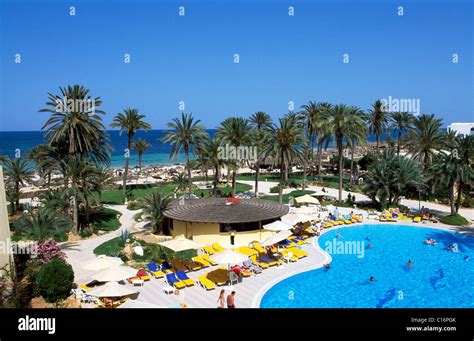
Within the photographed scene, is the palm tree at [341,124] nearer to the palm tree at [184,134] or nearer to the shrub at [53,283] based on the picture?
the palm tree at [184,134]

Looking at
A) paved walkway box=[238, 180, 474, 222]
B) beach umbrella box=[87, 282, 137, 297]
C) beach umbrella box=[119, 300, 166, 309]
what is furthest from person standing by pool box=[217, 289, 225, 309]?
paved walkway box=[238, 180, 474, 222]

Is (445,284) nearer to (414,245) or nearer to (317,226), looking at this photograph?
(414,245)

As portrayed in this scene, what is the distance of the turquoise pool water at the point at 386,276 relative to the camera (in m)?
19.5

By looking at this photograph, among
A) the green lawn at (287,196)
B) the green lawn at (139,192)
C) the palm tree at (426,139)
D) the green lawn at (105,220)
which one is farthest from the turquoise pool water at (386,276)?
the green lawn at (139,192)

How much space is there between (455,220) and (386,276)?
1551cm

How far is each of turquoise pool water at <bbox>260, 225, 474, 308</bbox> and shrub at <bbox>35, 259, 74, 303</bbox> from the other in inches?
379

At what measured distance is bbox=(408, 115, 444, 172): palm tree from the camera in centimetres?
4503

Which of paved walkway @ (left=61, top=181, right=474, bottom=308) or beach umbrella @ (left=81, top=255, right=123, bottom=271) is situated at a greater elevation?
beach umbrella @ (left=81, top=255, right=123, bottom=271)

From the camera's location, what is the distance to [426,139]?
45688 mm

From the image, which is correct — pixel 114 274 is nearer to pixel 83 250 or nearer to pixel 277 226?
pixel 83 250

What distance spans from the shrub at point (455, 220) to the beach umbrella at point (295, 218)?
13.5 metres

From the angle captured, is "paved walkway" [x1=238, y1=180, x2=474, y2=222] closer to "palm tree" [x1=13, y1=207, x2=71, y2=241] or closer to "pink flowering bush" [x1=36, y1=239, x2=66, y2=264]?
"palm tree" [x1=13, y1=207, x2=71, y2=241]
